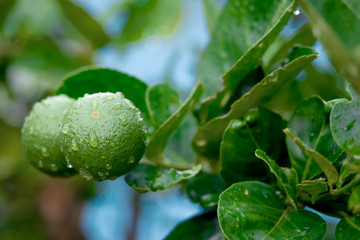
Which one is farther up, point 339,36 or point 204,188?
point 339,36

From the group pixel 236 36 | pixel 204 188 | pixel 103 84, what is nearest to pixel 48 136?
pixel 103 84

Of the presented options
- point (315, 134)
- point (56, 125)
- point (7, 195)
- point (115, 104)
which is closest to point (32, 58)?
point (7, 195)

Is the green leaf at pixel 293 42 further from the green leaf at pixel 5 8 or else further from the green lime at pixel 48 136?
the green leaf at pixel 5 8

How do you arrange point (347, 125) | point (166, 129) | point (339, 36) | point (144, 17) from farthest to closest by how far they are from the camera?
point (144, 17) < point (166, 129) < point (347, 125) < point (339, 36)

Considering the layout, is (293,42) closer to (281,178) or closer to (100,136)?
(281,178)

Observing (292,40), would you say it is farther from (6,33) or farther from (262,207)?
(6,33)

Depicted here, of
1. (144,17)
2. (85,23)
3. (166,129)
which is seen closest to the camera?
(166,129)

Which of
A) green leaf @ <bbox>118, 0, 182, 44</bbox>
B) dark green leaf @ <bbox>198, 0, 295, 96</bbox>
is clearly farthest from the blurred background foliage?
dark green leaf @ <bbox>198, 0, 295, 96</bbox>
